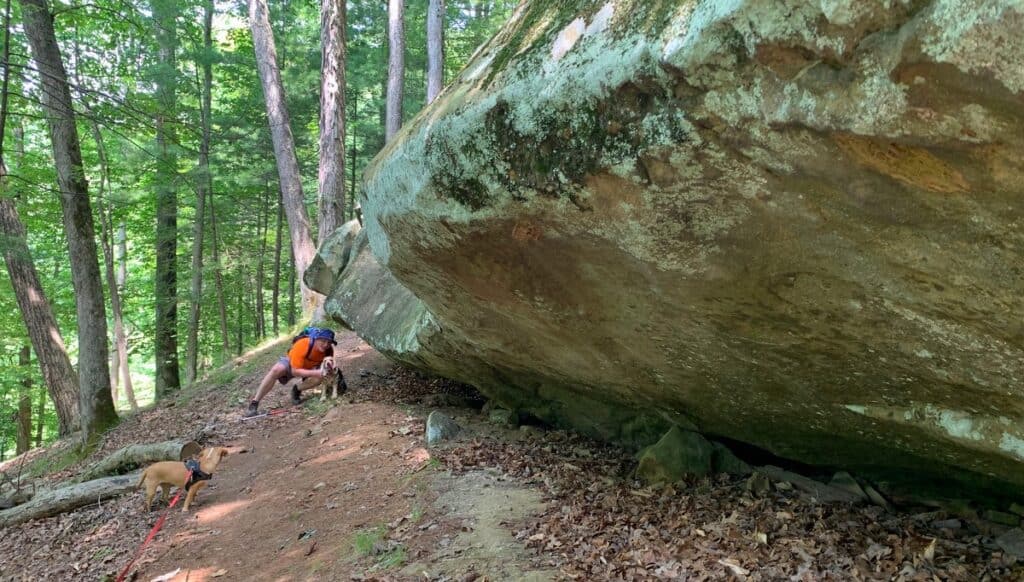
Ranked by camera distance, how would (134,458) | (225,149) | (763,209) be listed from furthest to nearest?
(225,149), (134,458), (763,209)

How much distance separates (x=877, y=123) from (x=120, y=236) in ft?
81.5

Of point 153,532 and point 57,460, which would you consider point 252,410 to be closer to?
point 153,532

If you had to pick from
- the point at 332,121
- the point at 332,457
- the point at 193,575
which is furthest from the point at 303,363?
the point at 332,121

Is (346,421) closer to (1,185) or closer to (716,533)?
(716,533)

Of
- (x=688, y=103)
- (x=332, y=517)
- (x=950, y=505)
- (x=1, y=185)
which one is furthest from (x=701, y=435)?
(x=1, y=185)

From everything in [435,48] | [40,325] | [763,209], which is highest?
[435,48]

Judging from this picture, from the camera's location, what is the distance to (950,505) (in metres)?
4.45

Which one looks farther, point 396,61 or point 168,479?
point 396,61

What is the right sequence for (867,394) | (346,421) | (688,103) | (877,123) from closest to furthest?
(877,123), (688,103), (867,394), (346,421)

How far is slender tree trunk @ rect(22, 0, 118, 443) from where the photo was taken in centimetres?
905

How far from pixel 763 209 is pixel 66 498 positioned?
26.7 ft

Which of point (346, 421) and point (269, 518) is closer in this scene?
point (269, 518)

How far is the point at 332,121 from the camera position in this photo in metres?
12.8

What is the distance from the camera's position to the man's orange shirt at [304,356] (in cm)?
905
